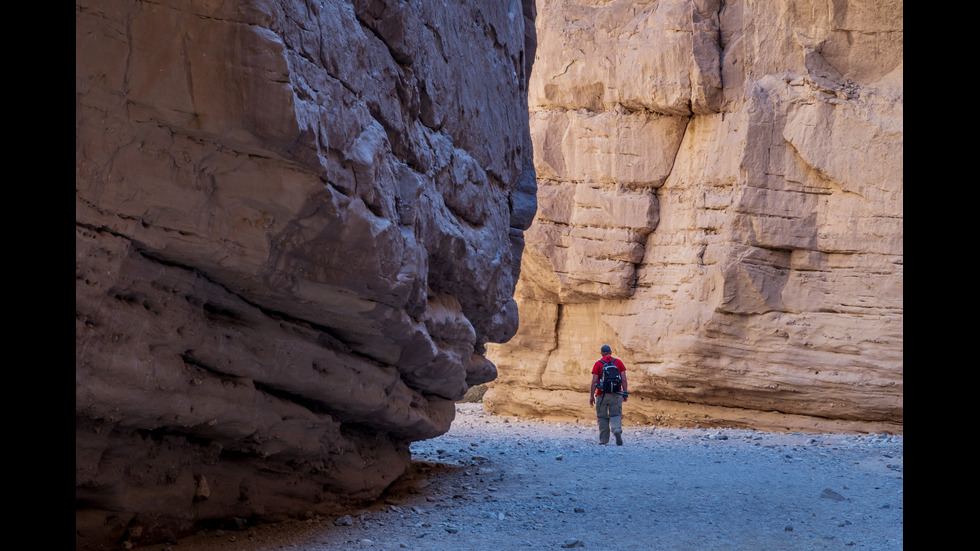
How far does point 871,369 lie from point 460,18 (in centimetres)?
947

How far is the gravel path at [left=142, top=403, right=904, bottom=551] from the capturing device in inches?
194

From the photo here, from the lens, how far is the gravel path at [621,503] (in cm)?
492

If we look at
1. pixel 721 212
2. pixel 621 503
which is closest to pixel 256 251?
pixel 621 503

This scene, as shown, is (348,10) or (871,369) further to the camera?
(871,369)

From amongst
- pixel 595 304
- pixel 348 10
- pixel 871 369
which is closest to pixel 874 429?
pixel 871 369

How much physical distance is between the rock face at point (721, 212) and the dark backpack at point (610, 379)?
386 cm

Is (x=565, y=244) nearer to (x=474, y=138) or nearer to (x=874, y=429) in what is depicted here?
(x=874, y=429)

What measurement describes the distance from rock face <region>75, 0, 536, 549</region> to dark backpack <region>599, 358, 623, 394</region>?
13.3ft

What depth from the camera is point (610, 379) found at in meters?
10.4

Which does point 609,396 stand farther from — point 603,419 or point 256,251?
point 256,251

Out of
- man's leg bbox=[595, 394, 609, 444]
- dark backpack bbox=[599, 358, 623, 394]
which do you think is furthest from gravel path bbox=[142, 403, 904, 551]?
dark backpack bbox=[599, 358, 623, 394]

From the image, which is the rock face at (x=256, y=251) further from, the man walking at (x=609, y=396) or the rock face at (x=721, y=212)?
the rock face at (x=721, y=212)

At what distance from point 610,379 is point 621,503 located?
14.4ft

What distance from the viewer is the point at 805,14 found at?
1351 centimetres
